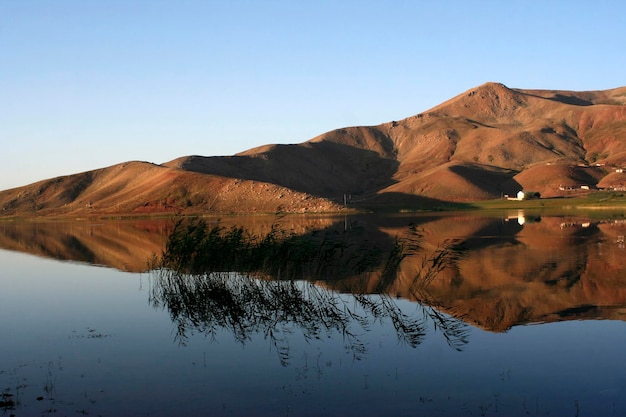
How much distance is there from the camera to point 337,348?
1859 cm

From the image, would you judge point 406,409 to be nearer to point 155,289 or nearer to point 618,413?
point 618,413

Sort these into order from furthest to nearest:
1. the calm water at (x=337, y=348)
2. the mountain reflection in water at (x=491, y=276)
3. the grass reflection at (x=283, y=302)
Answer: the mountain reflection in water at (x=491, y=276) < the grass reflection at (x=283, y=302) < the calm water at (x=337, y=348)

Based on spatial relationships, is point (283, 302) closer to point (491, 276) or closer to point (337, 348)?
point (337, 348)

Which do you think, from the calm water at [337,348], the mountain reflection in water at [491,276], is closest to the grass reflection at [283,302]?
the calm water at [337,348]

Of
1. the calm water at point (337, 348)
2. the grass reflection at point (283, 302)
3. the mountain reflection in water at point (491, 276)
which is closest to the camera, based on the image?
the calm water at point (337, 348)

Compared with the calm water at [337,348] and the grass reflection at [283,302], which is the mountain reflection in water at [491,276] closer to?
the calm water at [337,348]

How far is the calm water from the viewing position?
14.2 meters

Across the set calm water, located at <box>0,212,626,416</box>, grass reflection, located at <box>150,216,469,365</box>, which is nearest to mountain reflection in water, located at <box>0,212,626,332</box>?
calm water, located at <box>0,212,626,416</box>

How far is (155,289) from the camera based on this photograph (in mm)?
31016

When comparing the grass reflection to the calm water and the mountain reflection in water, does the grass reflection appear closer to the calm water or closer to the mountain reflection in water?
the calm water

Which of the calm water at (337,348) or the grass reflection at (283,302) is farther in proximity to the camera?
the grass reflection at (283,302)

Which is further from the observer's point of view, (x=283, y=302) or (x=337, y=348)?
(x=283, y=302)

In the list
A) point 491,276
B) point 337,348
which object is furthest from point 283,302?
point 491,276

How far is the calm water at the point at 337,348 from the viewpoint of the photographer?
46.5 feet
